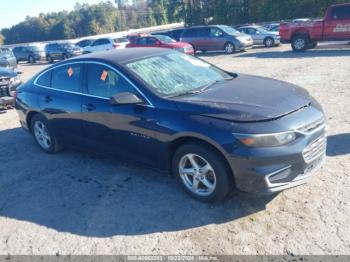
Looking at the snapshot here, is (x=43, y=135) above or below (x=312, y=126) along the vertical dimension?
below

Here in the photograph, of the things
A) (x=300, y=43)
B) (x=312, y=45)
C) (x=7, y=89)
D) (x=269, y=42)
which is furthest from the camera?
(x=269, y=42)

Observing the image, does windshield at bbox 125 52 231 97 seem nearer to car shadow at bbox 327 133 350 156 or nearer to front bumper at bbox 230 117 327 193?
front bumper at bbox 230 117 327 193

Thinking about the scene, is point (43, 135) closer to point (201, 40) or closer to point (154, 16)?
point (201, 40)

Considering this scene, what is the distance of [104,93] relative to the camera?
4.92 meters

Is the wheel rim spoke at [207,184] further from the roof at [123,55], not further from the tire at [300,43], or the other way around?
the tire at [300,43]

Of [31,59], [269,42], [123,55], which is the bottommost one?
[31,59]

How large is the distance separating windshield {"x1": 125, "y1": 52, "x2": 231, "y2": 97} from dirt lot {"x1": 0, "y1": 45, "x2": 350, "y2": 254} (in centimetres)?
126

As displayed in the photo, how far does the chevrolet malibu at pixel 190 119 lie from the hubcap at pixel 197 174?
0.04 feet

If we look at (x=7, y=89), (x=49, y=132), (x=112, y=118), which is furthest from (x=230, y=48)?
(x=112, y=118)

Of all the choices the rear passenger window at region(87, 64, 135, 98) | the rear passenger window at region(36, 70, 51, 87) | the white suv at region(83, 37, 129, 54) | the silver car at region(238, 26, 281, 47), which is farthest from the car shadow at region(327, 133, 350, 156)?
the white suv at region(83, 37, 129, 54)

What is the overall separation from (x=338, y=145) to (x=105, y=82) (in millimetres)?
3555

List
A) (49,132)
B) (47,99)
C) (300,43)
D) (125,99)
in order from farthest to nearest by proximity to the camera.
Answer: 1. (300,43)
2. (49,132)
3. (47,99)
4. (125,99)

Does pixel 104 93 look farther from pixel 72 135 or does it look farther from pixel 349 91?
pixel 349 91

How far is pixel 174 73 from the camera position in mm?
4844
